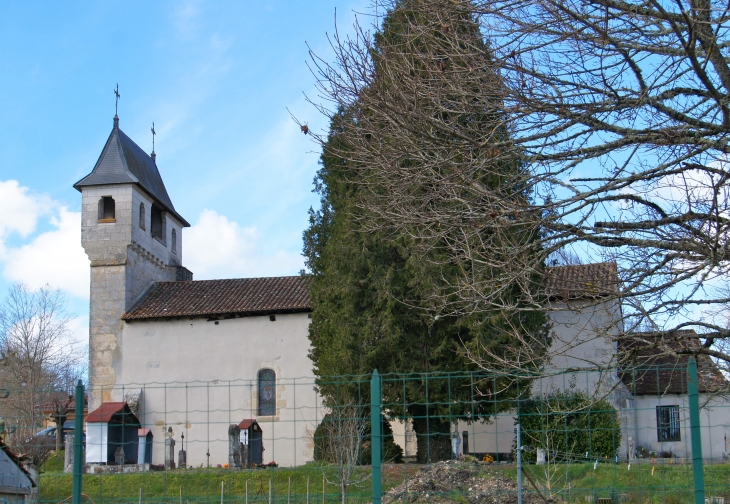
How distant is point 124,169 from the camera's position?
97.2 ft

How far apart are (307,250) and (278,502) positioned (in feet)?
32.0

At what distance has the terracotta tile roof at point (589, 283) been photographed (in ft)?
23.9

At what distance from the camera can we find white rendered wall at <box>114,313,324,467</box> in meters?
25.8

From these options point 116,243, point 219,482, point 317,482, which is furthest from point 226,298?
point 317,482

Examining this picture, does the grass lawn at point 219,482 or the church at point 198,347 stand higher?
the church at point 198,347

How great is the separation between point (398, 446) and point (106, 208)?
50.9 ft

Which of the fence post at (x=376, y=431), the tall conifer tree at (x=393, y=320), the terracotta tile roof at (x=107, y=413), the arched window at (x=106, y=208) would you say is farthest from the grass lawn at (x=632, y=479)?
the arched window at (x=106, y=208)

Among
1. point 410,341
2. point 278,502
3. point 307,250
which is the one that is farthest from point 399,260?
point 278,502

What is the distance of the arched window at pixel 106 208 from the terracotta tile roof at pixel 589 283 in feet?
78.8

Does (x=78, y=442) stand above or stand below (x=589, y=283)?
below

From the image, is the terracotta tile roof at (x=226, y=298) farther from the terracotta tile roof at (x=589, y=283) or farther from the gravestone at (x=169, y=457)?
the terracotta tile roof at (x=589, y=283)

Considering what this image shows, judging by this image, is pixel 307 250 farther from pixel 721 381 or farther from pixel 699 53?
pixel 699 53

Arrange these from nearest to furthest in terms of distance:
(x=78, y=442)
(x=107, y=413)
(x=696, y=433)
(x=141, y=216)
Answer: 1. (x=696, y=433)
2. (x=78, y=442)
3. (x=107, y=413)
4. (x=141, y=216)

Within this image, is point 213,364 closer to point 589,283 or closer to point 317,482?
point 317,482
